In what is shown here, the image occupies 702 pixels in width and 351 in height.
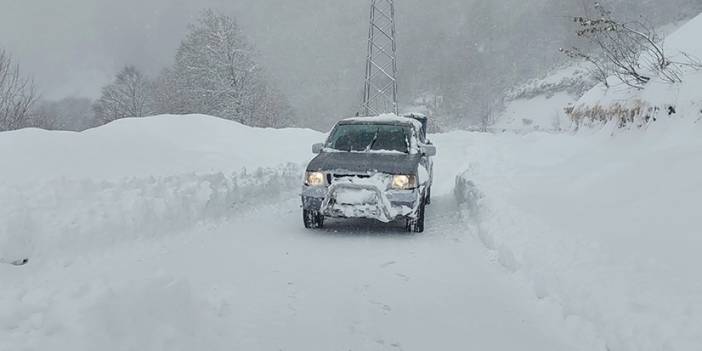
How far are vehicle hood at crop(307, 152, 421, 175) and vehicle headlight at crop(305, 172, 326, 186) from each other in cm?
6

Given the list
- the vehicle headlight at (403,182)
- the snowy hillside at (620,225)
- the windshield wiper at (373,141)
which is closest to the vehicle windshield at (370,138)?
the windshield wiper at (373,141)

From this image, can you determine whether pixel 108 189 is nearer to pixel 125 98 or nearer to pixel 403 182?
pixel 403 182

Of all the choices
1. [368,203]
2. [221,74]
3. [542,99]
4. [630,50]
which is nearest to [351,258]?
[368,203]

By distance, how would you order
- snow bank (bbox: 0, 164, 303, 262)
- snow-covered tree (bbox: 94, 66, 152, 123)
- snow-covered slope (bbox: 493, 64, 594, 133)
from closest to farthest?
snow bank (bbox: 0, 164, 303, 262) → snow-covered tree (bbox: 94, 66, 152, 123) → snow-covered slope (bbox: 493, 64, 594, 133)

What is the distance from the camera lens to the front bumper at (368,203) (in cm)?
711

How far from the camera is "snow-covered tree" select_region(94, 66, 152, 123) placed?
48281mm

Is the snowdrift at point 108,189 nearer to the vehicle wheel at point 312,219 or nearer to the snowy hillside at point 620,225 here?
the vehicle wheel at point 312,219

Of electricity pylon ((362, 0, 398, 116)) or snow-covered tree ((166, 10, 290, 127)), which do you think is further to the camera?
snow-covered tree ((166, 10, 290, 127))

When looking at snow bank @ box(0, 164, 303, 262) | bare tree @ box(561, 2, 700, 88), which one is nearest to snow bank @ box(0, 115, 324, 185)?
snow bank @ box(0, 164, 303, 262)

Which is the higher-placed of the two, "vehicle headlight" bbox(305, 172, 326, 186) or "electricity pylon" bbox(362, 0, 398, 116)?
"electricity pylon" bbox(362, 0, 398, 116)

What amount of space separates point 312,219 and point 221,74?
3000 cm

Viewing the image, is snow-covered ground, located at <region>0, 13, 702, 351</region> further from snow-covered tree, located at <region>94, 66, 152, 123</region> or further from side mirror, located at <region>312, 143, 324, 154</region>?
snow-covered tree, located at <region>94, 66, 152, 123</region>

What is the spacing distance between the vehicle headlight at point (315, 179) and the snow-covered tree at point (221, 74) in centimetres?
2876

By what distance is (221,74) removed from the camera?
35.4 metres
